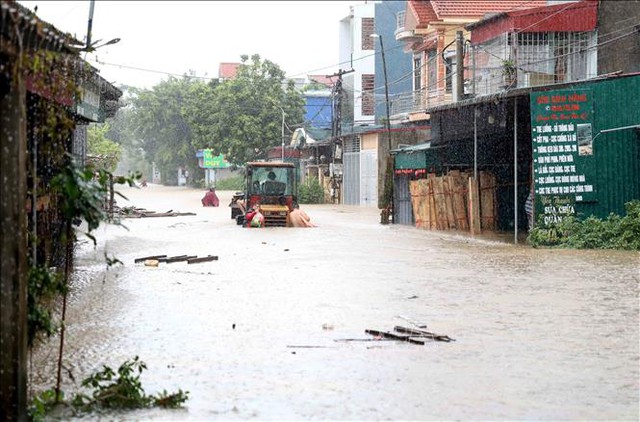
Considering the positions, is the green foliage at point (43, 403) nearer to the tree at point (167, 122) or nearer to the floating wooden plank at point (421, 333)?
the floating wooden plank at point (421, 333)

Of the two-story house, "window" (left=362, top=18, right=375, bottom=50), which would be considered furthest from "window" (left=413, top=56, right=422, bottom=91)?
"window" (left=362, top=18, right=375, bottom=50)

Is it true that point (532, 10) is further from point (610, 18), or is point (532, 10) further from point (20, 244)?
point (20, 244)

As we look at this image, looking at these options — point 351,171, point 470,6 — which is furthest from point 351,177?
point 470,6

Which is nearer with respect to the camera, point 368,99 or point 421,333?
point 421,333

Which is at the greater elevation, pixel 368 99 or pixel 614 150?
pixel 368 99

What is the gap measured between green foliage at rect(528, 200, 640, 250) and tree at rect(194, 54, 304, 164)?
40.7m

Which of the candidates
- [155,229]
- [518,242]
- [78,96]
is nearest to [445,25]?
[155,229]

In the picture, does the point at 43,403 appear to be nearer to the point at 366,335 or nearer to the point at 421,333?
the point at 366,335

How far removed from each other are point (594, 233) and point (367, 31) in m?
41.5

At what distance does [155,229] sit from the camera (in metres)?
34.1

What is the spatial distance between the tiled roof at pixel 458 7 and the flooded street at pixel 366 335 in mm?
20240

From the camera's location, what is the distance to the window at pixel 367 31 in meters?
62.7

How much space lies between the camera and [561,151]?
78.2 feet

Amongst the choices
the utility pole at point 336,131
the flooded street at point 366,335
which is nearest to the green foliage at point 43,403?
the flooded street at point 366,335
